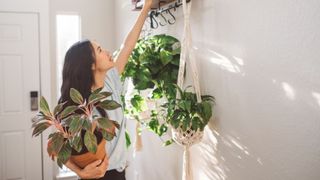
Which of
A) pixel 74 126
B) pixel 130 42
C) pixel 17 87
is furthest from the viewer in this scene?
pixel 17 87

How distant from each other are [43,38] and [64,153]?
2.57m

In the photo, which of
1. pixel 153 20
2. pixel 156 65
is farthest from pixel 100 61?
pixel 153 20

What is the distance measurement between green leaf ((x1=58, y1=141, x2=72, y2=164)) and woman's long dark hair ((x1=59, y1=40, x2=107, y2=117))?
208mm

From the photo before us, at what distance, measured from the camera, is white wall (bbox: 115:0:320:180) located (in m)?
0.85

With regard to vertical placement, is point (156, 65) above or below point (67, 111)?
above

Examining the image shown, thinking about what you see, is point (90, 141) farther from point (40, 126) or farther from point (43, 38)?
point (43, 38)

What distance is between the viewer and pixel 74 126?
895 mm

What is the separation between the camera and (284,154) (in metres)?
0.95

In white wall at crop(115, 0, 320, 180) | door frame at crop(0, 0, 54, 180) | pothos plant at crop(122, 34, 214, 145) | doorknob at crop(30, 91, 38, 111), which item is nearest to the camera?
white wall at crop(115, 0, 320, 180)

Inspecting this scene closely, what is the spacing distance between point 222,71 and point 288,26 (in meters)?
0.41

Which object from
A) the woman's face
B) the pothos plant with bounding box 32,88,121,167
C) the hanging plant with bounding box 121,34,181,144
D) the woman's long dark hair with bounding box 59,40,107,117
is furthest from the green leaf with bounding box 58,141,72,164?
the hanging plant with bounding box 121,34,181,144

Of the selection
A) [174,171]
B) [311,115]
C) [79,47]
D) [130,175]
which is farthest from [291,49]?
[130,175]

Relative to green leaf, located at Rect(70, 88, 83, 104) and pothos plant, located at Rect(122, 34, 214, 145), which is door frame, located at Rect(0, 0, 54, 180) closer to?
pothos plant, located at Rect(122, 34, 214, 145)

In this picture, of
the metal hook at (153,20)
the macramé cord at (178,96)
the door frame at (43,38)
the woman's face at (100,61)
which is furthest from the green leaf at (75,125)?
the door frame at (43,38)
